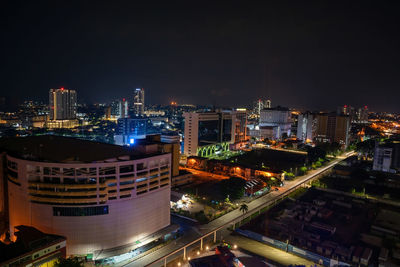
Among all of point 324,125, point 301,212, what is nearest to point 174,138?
point 301,212

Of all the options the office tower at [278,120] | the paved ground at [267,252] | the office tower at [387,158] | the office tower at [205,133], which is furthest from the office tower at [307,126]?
the paved ground at [267,252]

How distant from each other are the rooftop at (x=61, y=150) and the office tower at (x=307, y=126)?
47.4 metres

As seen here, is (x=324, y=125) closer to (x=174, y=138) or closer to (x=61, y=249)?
(x=174, y=138)

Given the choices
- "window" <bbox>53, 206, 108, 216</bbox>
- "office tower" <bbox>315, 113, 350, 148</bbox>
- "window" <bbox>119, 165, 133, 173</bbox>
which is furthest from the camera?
"office tower" <bbox>315, 113, 350, 148</bbox>

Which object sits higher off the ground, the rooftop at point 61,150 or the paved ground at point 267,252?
the rooftop at point 61,150

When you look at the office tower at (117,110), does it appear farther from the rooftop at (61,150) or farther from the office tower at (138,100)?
the rooftop at (61,150)

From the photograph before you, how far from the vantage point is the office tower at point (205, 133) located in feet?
133

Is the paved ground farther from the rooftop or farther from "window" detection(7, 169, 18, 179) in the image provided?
"window" detection(7, 169, 18, 179)

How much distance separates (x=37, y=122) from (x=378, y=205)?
77.3 m

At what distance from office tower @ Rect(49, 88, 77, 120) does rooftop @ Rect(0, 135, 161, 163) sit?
212 feet

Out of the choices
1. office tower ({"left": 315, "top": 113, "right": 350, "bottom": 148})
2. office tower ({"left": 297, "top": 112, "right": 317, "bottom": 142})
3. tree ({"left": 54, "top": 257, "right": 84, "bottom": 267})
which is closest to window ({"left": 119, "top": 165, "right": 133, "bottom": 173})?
tree ({"left": 54, "top": 257, "right": 84, "bottom": 267})

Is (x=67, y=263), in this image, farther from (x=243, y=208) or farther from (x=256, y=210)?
(x=256, y=210)

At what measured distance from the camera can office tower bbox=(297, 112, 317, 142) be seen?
58.6 metres

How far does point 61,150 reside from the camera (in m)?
18.5
